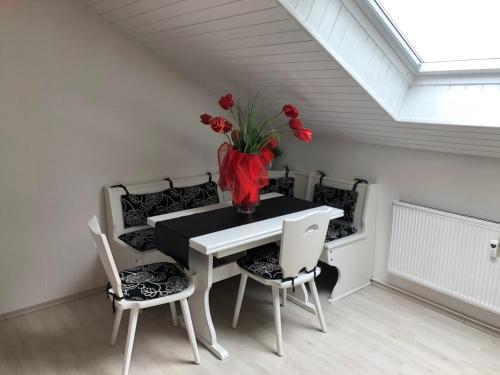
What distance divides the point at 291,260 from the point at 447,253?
1.16 metres

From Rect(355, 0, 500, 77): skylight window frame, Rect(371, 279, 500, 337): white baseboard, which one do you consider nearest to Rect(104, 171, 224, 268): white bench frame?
Rect(371, 279, 500, 337): white baseboard

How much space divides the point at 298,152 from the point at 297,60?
150 centimetres

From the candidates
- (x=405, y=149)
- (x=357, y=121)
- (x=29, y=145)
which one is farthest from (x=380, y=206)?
(x=29, y=145)

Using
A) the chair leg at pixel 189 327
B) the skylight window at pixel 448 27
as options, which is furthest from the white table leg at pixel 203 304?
the skylight window at pixel 448 27

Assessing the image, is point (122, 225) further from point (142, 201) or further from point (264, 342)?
point (264, 342)

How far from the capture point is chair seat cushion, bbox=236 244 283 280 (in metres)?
2.28

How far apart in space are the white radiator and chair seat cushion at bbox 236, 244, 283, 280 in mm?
960

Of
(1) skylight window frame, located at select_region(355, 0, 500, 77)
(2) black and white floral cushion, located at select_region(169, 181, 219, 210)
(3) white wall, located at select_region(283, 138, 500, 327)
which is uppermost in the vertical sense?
(1) skylight window frame, located at select_region(355, 0, 500, 77)

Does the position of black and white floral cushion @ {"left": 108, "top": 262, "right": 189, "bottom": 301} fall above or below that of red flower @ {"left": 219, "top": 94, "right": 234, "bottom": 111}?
below

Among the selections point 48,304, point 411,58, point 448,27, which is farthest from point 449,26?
point 48,304

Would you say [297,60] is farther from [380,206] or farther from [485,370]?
[485,370]

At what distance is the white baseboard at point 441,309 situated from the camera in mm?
2567

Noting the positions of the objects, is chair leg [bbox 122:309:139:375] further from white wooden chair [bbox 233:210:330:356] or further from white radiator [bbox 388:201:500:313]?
white radiator [bbox 388:201:500:313]

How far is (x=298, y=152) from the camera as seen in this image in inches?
143
